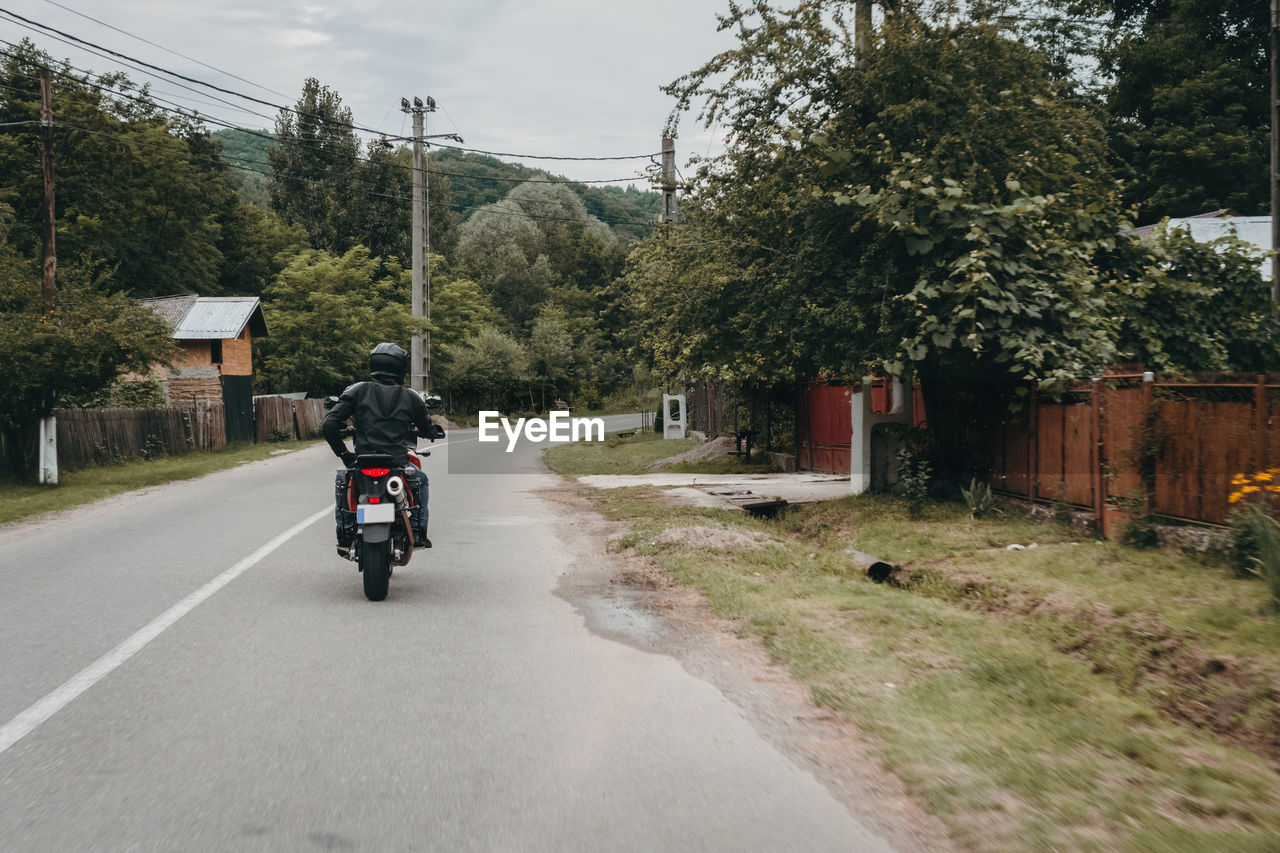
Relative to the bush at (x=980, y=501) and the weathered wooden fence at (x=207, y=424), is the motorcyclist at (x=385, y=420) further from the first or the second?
the weathered wooden fence at (x=207, y=424)

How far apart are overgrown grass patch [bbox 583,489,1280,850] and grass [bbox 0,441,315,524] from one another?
10.9 metres

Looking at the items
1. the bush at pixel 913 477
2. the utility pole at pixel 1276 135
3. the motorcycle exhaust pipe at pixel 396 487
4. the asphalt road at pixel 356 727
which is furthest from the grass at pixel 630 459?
the motorcycle exhaust pipe at pixel 396 487

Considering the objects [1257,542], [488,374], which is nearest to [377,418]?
[1257,542]

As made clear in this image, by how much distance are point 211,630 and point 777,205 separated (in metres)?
8.91

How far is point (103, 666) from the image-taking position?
247 inches

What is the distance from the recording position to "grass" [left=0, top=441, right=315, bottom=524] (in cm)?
1627

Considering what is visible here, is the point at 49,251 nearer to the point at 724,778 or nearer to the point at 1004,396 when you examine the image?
the point at 1004,396

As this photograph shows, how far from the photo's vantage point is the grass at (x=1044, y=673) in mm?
4113

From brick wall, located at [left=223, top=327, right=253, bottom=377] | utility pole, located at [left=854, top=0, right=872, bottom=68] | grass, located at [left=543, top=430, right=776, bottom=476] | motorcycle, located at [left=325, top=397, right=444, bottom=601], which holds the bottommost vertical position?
grass, located at [left=543, top=430, right=776, bottom=476]

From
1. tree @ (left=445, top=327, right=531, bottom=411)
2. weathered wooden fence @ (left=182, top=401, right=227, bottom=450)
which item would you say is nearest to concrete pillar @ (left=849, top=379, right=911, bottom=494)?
weathered wooden fence @ (left=182, top=401, right=227, bottom=450)

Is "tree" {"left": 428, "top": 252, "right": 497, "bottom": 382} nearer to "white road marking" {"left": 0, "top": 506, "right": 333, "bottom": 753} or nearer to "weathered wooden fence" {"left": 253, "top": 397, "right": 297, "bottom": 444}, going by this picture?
"weathered wooden fence" {"left": 253, "top": 397, "right": 297, "bottom": 444}

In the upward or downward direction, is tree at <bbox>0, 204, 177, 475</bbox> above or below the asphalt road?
above

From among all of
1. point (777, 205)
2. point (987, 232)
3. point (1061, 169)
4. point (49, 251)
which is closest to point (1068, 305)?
point (987, 232)

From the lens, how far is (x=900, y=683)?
19.5ft
